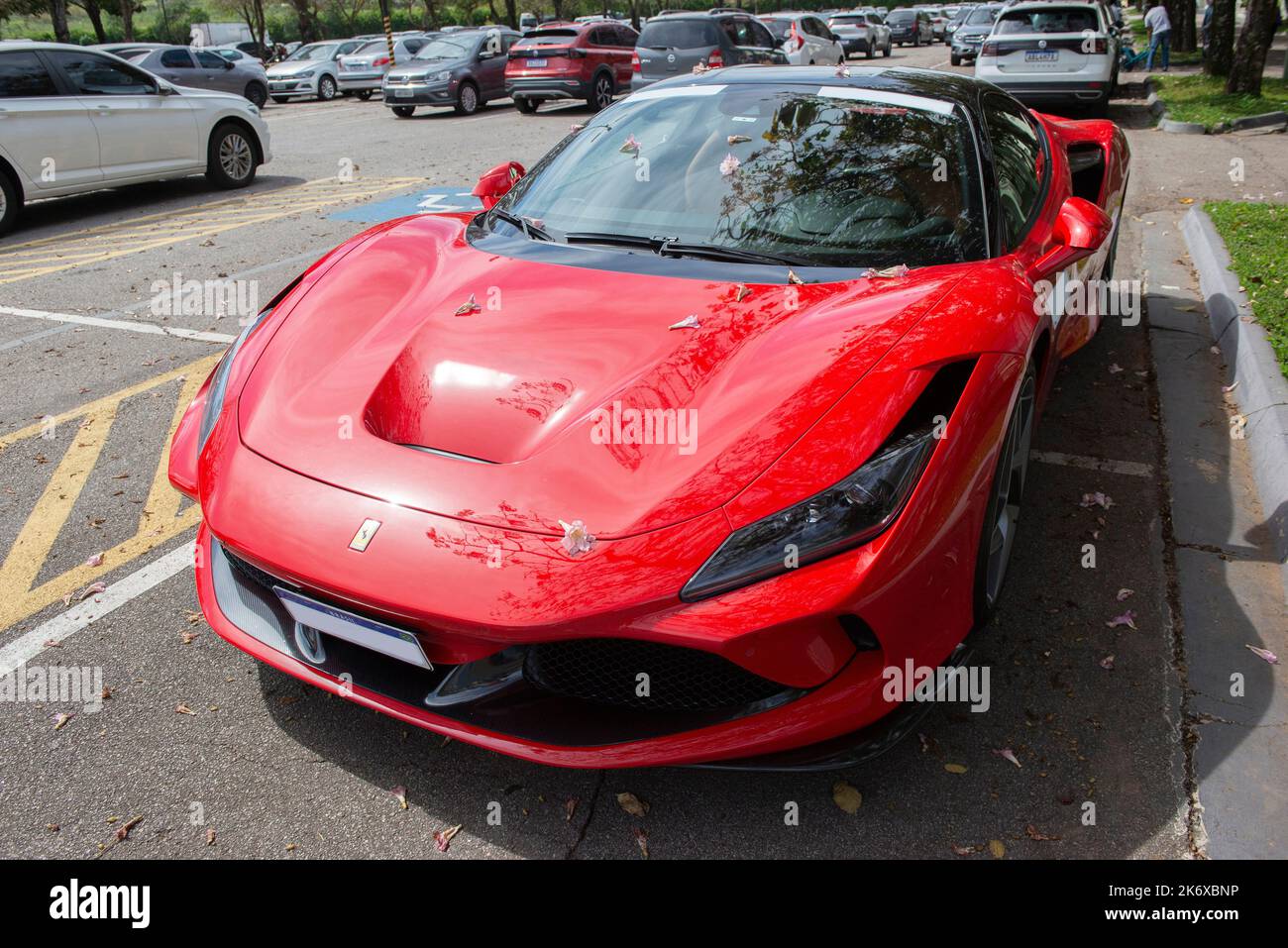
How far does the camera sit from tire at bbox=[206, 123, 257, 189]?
34.6 ft

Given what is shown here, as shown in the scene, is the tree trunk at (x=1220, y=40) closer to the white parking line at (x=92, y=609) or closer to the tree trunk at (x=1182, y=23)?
the tree trunk at (x=1182, y=23)

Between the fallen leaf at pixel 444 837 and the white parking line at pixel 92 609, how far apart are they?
1.50 metres

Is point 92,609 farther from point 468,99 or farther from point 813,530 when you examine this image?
point 468,99

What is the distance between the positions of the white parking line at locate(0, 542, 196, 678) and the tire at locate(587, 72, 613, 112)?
16.9 m

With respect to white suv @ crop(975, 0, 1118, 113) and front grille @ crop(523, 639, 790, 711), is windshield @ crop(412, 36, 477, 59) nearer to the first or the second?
white suv @ crop(975, 0, 1118, 113)

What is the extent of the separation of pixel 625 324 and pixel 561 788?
1208 millimetres

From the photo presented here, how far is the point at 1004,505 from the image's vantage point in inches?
113

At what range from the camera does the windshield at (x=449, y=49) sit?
1912cm

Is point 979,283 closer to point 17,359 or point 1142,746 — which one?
point 1142,746

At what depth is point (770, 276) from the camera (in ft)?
9.43

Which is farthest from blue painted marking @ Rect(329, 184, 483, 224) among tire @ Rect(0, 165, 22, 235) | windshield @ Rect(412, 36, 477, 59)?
windshield @ Rect(412, 36, 477, 59)

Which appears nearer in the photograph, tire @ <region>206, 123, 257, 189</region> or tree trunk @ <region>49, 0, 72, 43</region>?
tire @ <region>206, 123, 257, 189</region>

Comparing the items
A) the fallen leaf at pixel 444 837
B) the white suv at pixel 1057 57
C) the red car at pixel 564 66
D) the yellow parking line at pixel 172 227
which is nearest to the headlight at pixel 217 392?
the fallen leaf at pixel 444 837

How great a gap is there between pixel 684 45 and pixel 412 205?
889 cm
